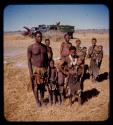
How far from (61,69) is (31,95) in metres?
0.31

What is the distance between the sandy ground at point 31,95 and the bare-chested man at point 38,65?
4 centimetres

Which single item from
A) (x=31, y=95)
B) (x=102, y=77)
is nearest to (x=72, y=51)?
(x=102, y=77)

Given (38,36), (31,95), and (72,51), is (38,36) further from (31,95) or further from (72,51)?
(31,95)

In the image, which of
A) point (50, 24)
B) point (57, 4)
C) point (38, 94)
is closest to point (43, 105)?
point (38, 94)

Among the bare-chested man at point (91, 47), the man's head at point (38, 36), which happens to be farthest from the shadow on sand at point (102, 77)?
the man's head at point (38, 36)

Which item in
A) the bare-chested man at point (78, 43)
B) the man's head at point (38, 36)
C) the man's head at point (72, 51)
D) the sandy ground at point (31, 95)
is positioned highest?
the man's head at point (38, 36)

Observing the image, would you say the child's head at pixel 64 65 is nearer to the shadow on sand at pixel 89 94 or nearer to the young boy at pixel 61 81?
the young boy at pixel 61 81

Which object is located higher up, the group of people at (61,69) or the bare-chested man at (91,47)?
the bare-chested man at (91,47)

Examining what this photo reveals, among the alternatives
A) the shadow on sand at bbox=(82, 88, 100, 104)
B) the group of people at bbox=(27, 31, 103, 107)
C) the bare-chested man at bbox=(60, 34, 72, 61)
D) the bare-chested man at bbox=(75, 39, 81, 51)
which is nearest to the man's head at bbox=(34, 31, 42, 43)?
the group of people at bbox=(27, 31, 103, 107)

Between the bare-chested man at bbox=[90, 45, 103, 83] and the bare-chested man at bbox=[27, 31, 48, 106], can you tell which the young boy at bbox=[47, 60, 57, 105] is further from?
the bare-chested man at bbox=[90, 45, 103, 83]

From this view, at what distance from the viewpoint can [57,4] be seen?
233 centimetres

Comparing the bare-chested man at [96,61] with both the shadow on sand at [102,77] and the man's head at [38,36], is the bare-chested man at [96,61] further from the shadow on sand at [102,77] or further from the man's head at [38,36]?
the man's head at [38,36]

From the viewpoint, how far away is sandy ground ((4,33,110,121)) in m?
2.35

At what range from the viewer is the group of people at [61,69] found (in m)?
2.38
